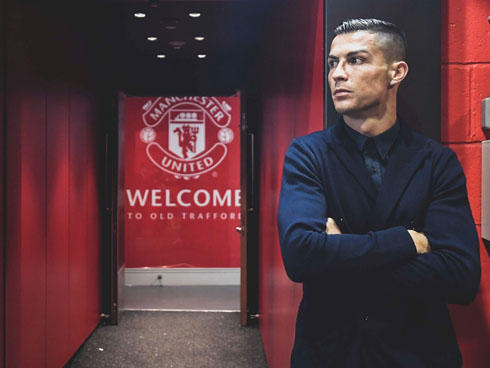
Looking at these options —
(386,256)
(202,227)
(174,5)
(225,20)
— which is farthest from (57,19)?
(202,227)

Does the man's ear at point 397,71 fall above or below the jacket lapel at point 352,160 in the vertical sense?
above

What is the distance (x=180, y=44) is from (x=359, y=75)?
12.0 feet

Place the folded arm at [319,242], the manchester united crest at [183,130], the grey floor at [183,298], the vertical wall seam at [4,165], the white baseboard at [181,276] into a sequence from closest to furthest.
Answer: the folded arm at [319,242] < the vertical wall seam at [4,165] < the grey floor at [183,298] < the manchester united crest at [183,130] < the white baseboard at [181,276]

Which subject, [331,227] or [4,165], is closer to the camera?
[331,227]

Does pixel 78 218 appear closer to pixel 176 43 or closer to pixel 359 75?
pixel 176 43

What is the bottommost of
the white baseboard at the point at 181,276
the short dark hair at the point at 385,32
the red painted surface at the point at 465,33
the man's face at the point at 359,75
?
the white baseboard at the point at 181,276

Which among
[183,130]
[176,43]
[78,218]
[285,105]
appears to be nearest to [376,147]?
[285,105]

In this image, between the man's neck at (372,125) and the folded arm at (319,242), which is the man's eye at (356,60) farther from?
the folded arm at (319,242)

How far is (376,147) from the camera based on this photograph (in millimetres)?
1374

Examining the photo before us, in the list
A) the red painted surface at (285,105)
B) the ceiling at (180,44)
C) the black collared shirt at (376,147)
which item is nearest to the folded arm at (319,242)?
the black collared shirt at (376,147)

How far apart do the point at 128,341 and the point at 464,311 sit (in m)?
3.38

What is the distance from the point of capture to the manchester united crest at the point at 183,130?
21.2ft

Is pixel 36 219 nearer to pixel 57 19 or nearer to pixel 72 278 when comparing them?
pixel 72 278

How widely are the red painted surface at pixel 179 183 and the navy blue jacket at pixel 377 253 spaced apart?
16.9 feet
